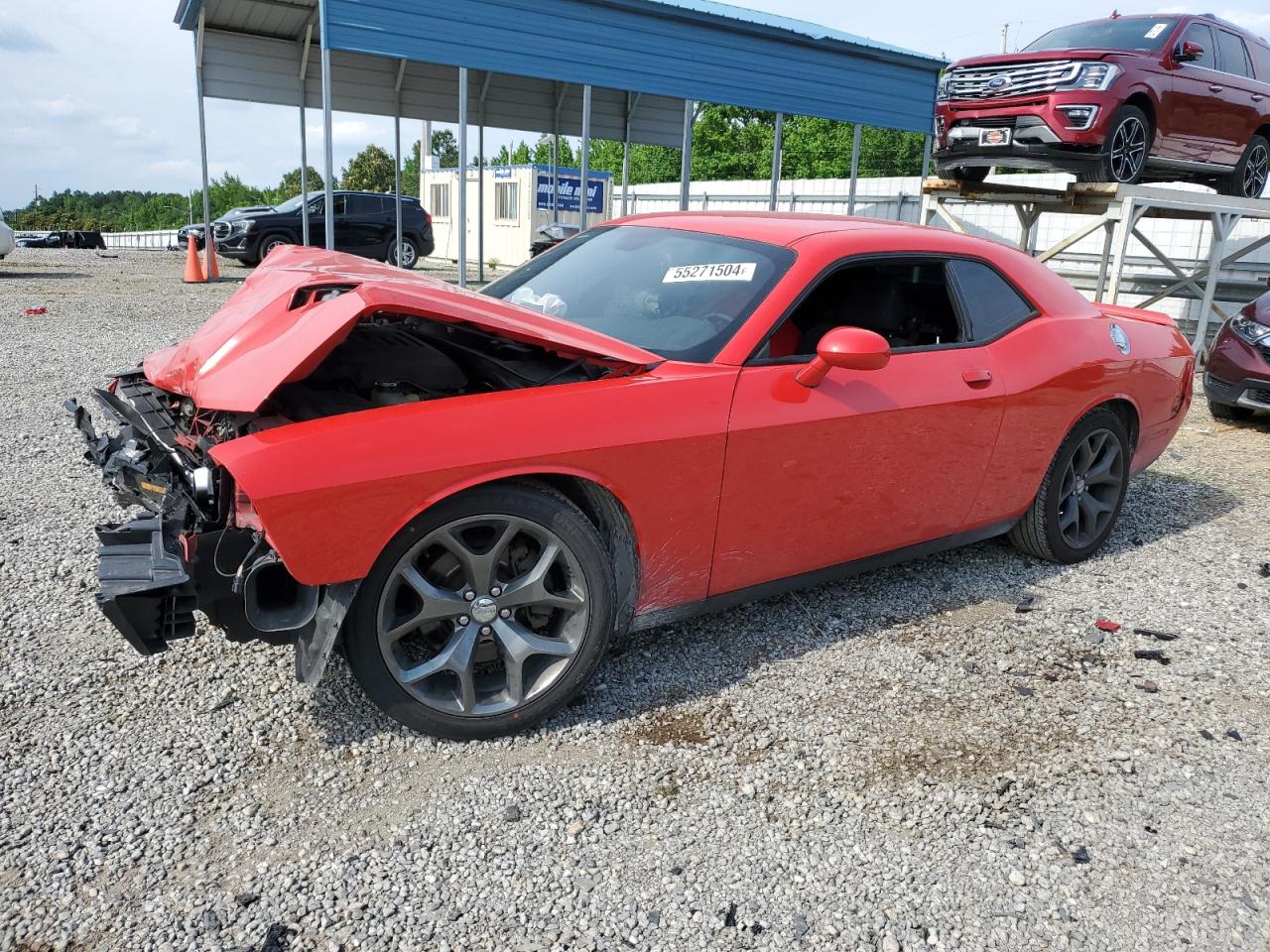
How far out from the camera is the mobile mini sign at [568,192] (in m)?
23.9

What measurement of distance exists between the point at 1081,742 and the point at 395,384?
2.43m

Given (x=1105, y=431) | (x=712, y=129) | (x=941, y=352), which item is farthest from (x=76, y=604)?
(x=712, y=129)

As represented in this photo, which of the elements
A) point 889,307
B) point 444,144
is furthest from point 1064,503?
point 444,144

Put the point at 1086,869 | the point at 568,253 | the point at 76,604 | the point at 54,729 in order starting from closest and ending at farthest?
the point at 1086,869
the point at 54,729
the point at 76,604
the point at 568,253

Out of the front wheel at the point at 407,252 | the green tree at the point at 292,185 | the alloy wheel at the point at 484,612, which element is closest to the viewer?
the alloy wheel at the point at 484,612

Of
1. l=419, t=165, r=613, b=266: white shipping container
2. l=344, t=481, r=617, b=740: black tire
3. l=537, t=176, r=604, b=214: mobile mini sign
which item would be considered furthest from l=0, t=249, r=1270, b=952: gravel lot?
l=537, t=176, r=604, b=214: mobile mini sign

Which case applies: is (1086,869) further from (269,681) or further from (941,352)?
(269,681)

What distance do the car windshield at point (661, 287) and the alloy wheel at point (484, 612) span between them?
824mm

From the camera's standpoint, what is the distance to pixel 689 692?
3.16m

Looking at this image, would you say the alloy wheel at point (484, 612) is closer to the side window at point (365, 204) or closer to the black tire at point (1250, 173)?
the black tire at point (1250, 173)

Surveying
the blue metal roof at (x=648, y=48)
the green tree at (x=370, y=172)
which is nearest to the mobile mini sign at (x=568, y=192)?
the blue metal roof at (x=648, y=48)

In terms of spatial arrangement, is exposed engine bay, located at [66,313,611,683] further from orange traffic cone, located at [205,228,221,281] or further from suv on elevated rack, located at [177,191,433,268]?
suv on elevated rack, located at [177,191,433,268]

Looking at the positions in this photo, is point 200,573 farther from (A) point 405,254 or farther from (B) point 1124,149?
(A) point 405,254

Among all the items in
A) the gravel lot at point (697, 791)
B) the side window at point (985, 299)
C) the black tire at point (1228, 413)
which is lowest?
the gravel lot at point (697, 791)
